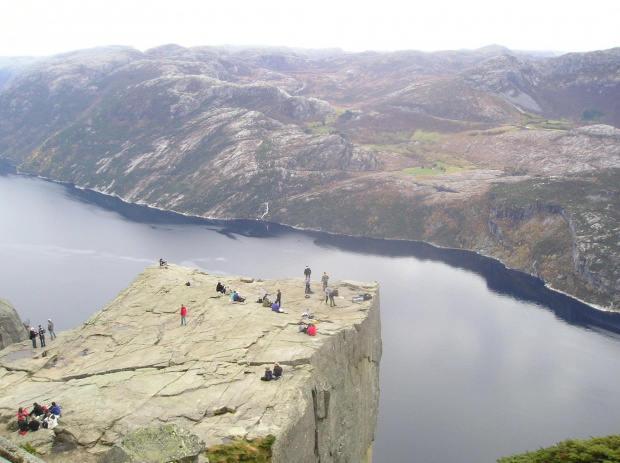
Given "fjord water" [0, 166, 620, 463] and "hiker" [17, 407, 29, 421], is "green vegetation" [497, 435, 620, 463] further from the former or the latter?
"hiker" [17, 407, 29, 421]

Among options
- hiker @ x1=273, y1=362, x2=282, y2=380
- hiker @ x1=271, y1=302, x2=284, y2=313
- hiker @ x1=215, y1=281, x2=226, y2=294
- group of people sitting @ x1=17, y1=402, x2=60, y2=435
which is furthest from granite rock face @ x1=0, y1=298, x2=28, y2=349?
hiker @ x1=273, y1=362, x2=282, y2=380

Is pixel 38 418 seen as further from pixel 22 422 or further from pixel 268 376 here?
pixel 268 376

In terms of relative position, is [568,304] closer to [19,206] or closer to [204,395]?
[204,395]

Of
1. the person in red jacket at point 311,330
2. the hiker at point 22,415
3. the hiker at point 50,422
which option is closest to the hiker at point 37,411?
the hiker at point 22,415

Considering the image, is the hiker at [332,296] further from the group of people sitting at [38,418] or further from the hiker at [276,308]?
the group of people sitting at [38,418]

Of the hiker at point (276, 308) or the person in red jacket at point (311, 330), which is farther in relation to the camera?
the hiker at point (276, 308)

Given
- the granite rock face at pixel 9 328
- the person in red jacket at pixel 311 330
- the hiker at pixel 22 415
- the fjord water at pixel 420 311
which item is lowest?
the fjord water at pixel 420 311

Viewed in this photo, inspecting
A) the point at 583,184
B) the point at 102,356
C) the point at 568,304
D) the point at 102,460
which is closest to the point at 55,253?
the point at 102,356
